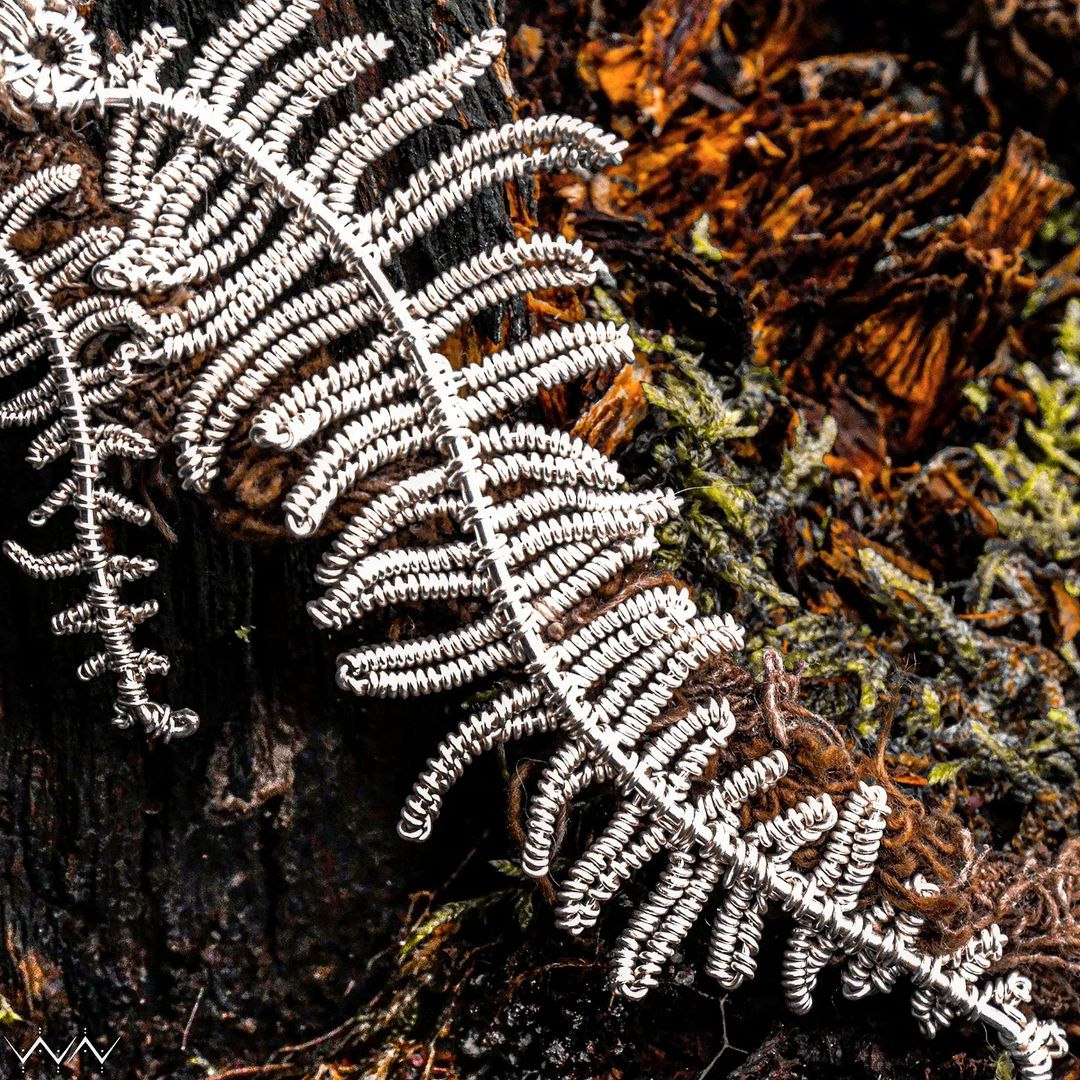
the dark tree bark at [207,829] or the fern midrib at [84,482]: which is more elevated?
the fern midrib at [84,482]

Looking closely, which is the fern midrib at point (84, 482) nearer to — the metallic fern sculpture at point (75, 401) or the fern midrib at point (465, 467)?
the metallic fern sculpture at point (75, 401)

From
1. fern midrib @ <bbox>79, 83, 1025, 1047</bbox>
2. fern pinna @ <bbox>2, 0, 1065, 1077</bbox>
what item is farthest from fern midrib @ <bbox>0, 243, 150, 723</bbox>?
fern midrib @ <bbox>79, 83, 1025, 1047</bbox>

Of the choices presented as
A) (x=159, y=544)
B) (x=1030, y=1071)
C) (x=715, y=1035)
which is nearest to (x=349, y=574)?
(x=159, y=544)

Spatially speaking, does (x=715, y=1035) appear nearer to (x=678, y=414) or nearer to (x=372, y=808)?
(x=372, y=808)

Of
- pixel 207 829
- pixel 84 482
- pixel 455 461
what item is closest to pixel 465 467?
pixel 455 461

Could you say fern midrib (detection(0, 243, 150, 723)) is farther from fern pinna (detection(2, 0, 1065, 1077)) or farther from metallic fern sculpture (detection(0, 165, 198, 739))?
fern pinna (detection(2, 0, 1065, 1077))

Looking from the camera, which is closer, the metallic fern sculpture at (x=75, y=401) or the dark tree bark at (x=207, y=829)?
the metallic fern sculpture at (x=75, y=401)

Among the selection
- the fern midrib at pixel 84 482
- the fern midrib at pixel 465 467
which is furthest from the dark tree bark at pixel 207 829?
the fern midrib at pixel 465 467
